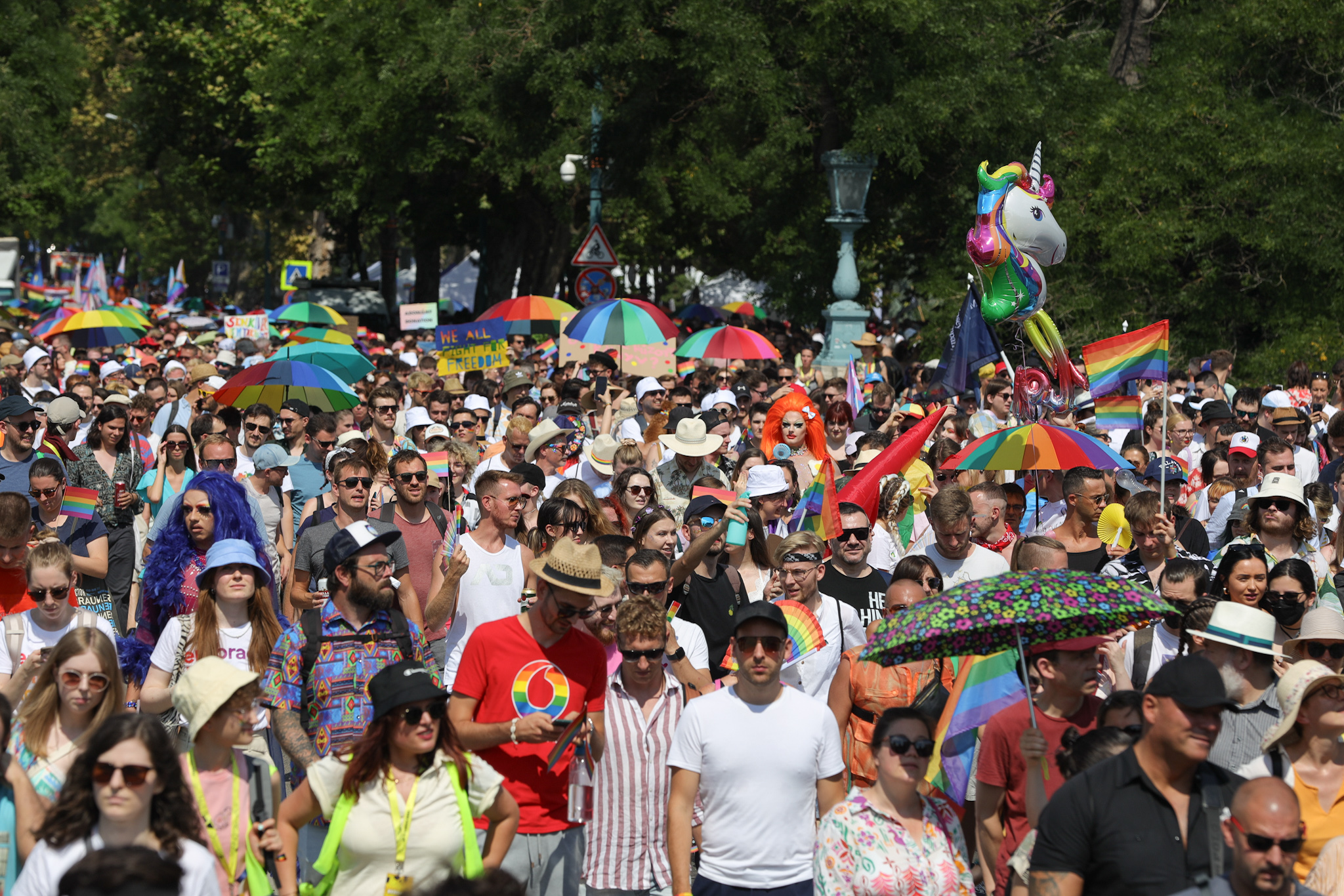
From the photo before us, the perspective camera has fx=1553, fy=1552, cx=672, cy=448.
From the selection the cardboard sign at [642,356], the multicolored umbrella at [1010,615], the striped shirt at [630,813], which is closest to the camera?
the multicolored umbrella at [1010,615]

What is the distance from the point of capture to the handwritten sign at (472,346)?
17375mm

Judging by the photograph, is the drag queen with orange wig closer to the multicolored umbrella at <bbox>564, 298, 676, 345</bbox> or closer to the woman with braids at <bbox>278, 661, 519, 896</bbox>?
the multicolored umbrella at <bbox>564, 298, 676, 345</bbox>

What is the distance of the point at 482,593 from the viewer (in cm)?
718

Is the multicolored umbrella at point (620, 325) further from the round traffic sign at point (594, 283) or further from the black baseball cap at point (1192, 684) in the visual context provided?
→ the black baseball cap at point (1192, 684)

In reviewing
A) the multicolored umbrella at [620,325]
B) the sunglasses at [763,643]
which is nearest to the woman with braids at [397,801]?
the sunglasses at [763,643]

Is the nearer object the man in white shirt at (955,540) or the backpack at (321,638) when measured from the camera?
the backpack at (321,638)

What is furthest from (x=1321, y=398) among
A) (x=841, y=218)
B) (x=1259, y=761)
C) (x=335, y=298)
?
(x=335, y=298)

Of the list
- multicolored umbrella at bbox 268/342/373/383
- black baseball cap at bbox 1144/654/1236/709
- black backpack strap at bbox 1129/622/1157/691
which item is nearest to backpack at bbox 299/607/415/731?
black baseball cap at bbox 1144/654/1236/709

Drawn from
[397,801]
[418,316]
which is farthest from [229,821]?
[418,316]

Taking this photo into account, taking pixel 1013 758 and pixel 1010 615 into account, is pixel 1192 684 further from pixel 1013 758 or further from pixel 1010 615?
pixel 1013 758

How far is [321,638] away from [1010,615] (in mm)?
2513

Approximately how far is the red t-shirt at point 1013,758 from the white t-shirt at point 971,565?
231 cm

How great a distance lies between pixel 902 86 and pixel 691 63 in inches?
124

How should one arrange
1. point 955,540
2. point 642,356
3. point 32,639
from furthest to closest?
point 642,356 → point 955,540 → point 32,639
